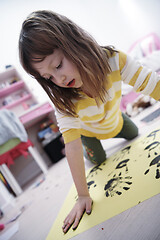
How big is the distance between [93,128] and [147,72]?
0.40 meters

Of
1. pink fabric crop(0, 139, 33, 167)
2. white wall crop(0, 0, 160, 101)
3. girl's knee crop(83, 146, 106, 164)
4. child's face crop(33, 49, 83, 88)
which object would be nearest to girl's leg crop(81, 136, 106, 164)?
girl's knee crop(83, 146, 106, 164)

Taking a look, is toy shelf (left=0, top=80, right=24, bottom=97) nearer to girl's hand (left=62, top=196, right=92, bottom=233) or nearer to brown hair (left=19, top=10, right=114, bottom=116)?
brown hair (left=19, top=10, right=114, bottom=116)

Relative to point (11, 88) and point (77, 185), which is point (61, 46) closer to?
point (77, 185)

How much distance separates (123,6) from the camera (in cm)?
264

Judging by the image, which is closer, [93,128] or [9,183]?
[93,128]

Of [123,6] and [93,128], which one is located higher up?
[123,6]

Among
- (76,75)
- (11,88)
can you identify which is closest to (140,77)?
(76,75)

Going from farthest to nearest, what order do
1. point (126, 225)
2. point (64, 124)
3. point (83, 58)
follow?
point (64, 124), point (83, 58), point (126, 225)

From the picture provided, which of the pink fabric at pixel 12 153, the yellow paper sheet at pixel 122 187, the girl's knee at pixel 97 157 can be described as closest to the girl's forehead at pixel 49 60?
the yellow paper sheet at pixel 122 187

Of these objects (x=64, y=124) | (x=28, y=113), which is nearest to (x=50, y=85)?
(x=64, y=124)

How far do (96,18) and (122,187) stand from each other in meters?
2.84

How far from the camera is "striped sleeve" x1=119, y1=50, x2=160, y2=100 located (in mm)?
643

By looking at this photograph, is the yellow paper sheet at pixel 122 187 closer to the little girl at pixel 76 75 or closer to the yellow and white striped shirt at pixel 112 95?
the little girl at pixel 76 75

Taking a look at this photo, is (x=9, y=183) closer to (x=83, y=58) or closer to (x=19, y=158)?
(x=19, y=158)
